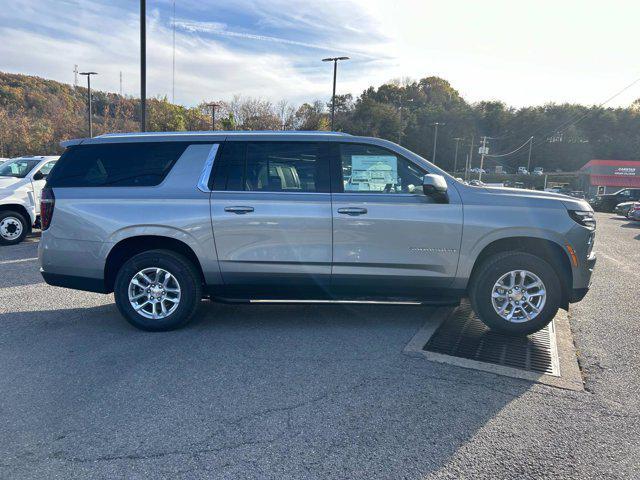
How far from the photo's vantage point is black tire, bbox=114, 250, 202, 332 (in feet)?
15.9

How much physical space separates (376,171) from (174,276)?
7.62ft

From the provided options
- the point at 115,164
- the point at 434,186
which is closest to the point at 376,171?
the point at 434,186

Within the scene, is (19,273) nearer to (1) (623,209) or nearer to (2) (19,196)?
(2) (19,196)

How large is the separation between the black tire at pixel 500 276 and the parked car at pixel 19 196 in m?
9.49

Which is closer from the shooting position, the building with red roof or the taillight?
the taillight

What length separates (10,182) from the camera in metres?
9.97

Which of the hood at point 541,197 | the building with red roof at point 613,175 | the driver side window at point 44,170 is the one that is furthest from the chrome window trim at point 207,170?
the building with red roof at point 613,175

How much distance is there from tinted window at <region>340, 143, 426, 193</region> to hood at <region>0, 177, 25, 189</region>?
27.2 feet

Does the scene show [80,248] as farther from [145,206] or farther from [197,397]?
[197,397]

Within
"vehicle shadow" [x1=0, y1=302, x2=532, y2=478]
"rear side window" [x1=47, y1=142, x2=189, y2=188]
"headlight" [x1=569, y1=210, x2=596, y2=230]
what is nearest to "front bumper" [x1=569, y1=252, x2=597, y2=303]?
"headlight" [x1=569, y1=210, x2=596, y2=230]

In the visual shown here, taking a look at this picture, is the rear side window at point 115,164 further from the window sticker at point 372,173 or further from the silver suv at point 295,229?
the window sticker at point 372,173

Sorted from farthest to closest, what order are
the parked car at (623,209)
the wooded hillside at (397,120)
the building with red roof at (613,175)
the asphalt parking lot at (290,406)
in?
the building with red roof at (613,175), the wooded hillside at (397,120), the parked car at (623,209), the asphalt parking lot at (290,406)

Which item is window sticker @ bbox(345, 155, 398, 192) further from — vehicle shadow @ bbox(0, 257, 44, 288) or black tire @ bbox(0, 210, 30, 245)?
black tire @ bbox(0, 210, 30, 245)

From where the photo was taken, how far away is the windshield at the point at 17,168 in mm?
10367
